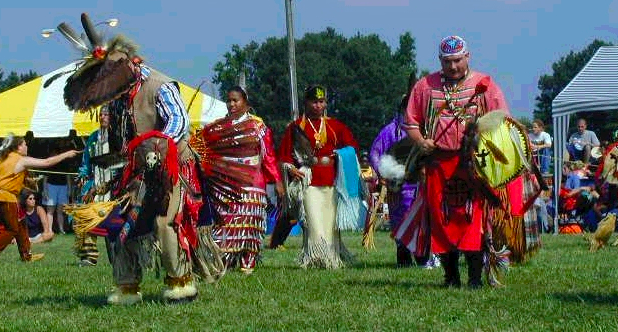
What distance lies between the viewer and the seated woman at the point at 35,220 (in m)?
17.8

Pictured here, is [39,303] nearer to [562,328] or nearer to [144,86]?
[144,86]

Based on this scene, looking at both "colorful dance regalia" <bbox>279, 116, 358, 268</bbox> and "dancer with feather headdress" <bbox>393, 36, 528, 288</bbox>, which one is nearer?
"dancer with feather headdress" <bbox>393, 36, 528, 288</bbox>

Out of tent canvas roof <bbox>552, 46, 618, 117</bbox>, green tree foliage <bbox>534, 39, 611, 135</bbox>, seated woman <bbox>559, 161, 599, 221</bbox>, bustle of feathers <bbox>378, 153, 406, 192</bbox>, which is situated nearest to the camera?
bustle of feathers <bbox>378, 153, 406, 192</bbox>

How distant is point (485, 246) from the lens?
7.79 meters

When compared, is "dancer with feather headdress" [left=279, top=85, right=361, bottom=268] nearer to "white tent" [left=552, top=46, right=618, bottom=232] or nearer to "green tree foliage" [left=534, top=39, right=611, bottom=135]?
"white tent" [left=552, top=46, right=618, bottom=232]

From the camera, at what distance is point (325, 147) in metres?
10.5

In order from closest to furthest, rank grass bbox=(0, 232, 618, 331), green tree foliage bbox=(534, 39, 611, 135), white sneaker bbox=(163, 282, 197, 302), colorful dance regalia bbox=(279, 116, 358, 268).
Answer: grass bbox=(0, 232, 618, 331)
white sneaker bbox=(163, 282, 197, 302)
colorful dance regalia bbox=(279, 116, 358, 268)
green tree foliage bbox=(534, 39, 611, 135)

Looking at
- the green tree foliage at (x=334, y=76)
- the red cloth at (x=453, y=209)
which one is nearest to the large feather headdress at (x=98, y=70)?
the red cloth at (x=453, y=209)

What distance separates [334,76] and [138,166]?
5896 centimetres

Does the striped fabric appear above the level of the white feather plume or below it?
above

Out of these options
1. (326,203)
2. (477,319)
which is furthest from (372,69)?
(477,319)

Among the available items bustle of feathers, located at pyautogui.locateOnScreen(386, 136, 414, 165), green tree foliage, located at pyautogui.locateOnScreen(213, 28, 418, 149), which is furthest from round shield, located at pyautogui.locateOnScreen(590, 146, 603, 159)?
green tree foliage, located at pyautogui.locateOnScreen(213, 28, 418, 149)

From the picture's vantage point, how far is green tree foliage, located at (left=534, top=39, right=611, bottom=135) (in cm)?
7231

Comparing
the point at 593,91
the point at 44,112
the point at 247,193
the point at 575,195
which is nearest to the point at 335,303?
the point at 247,193
